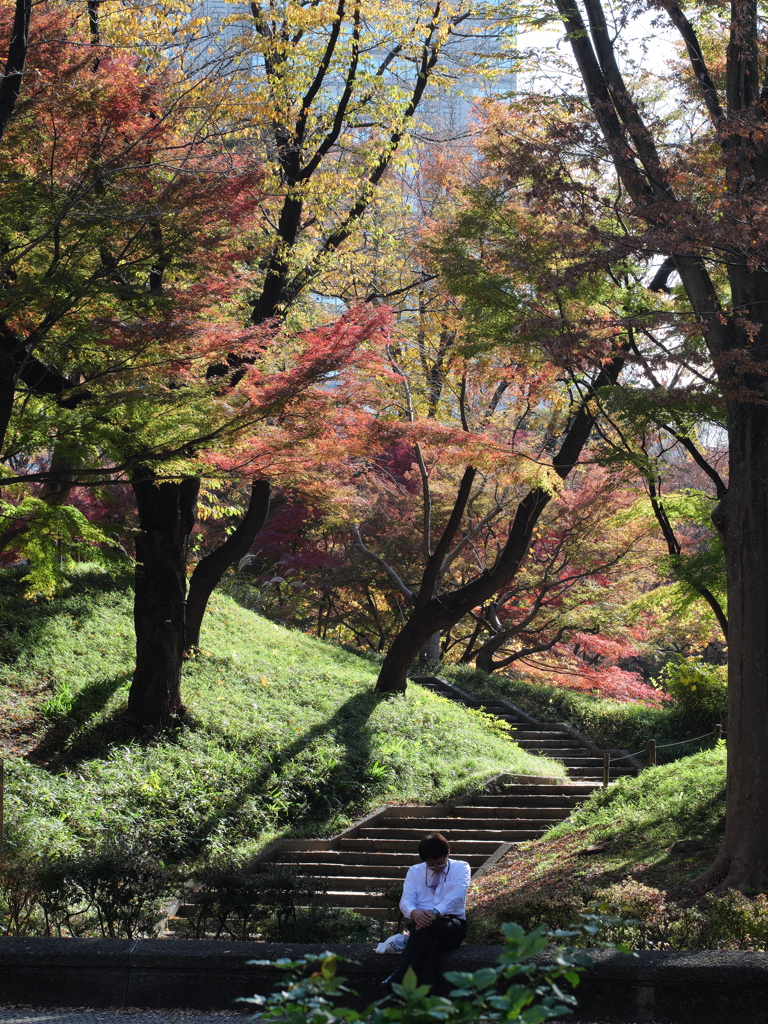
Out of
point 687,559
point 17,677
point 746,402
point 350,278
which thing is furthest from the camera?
point 350,278

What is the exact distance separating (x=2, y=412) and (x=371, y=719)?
9334mm

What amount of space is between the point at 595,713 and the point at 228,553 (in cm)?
1038

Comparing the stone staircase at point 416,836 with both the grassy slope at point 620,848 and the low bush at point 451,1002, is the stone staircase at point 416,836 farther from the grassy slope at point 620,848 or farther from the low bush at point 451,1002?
the low bush at point 451,1002

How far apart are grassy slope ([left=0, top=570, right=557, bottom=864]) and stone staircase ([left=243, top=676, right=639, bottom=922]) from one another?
352 mm

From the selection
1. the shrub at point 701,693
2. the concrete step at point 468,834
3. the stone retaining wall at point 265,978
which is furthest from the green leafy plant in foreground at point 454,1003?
the shrub at point 701,693

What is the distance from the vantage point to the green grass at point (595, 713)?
727 inches

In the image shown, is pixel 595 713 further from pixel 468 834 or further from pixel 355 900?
pixel 355 900

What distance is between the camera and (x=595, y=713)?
1994cm

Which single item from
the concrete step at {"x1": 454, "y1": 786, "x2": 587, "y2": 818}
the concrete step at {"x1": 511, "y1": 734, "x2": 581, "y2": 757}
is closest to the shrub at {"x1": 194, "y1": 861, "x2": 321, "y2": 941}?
the concrete step at {"x1": 454, "y1": 786, "x2": 587, "y2": 818}

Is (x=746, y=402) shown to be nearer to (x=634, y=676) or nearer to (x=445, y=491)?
(x=445, y=491)

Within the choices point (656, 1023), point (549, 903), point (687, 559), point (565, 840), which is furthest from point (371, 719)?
point (656, 1023)

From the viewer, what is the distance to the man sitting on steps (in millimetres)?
4418

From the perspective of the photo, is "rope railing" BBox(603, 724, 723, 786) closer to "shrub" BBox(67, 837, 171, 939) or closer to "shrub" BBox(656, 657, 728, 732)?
"shrub" BBox(656, 657, 728, 732)

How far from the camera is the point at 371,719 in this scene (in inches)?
585
